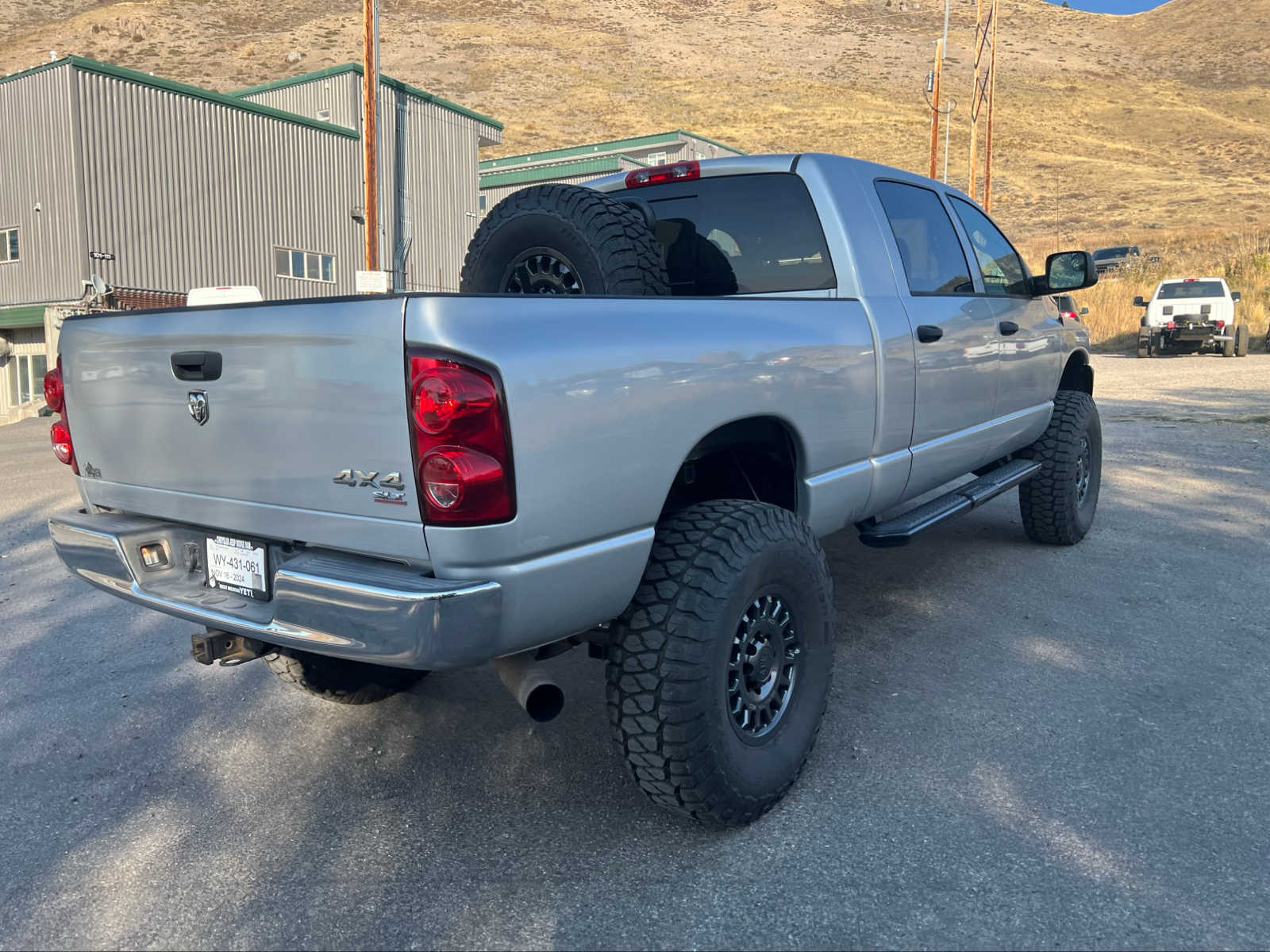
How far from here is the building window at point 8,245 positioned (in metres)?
23.8

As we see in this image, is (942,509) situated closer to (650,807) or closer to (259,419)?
(650,807)

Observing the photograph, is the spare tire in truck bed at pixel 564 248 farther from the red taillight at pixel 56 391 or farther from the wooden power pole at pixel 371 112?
the wooden power pole at pixel 371 112

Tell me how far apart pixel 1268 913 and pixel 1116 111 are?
90899 mm

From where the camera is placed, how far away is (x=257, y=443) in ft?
8.52

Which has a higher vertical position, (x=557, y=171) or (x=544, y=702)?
(x=557, y=171)

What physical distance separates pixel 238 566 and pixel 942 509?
2.89 m

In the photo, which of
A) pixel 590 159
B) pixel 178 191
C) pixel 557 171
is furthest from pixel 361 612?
pixel 590 159

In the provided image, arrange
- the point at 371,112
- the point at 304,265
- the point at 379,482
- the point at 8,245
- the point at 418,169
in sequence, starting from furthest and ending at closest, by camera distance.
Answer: the point at 418,169, the point at 304,265, the point at 8,245, the point at 371,112, the point at 379,482

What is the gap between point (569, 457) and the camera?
2395mm

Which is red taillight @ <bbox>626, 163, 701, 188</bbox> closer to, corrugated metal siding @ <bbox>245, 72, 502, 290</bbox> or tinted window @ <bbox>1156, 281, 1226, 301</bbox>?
tinted window @ <bbox>1156, 281, 1226, 301</bbox>

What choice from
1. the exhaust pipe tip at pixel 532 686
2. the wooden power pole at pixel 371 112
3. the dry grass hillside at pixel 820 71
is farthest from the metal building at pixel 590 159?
the exhaust pipe tip at pixel 532 686

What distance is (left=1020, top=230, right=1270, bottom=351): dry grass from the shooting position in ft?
78.1

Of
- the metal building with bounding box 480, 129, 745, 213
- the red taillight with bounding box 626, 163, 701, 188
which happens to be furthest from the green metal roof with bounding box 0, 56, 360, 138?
the red taillight with bounding box 626, 163, 701, 188

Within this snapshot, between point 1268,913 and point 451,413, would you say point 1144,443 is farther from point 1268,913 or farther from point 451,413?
point 451,413
